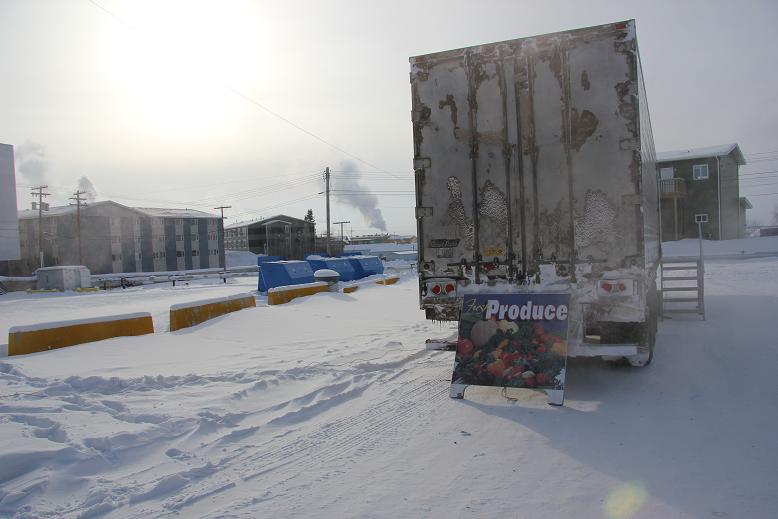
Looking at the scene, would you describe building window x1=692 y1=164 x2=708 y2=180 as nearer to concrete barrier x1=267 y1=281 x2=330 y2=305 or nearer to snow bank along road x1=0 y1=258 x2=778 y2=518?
concrete barrier x1=267 y1=281 x2=330 y2=305

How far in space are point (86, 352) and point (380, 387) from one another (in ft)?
14.7

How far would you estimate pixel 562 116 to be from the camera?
20.1 ft

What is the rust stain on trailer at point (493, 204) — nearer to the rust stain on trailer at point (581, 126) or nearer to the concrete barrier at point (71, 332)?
the rust stain on trailer at point (581, 126)

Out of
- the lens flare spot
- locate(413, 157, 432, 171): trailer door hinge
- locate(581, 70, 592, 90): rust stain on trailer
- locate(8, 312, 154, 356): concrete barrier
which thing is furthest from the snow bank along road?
locate(581, 70, 592, 90): rust stain on trailer

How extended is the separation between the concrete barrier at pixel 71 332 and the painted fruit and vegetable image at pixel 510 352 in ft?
20.1

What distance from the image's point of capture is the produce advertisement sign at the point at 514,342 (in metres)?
5.70

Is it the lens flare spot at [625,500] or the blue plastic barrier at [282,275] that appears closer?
the lens flare spot at [625,500]

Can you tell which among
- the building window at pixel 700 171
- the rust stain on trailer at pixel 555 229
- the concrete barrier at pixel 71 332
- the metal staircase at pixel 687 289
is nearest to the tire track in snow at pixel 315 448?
the rust stain on trailer at pixel 555 229

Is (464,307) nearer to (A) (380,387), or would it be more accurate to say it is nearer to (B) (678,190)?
(A) (380,387)

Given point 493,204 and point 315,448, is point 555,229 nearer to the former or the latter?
point 493,204

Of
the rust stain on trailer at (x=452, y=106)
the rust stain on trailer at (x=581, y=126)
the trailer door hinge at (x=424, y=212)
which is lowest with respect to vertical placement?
the trailer door hinge at (x=424, y=212)

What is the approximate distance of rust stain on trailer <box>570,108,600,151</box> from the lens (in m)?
6.00

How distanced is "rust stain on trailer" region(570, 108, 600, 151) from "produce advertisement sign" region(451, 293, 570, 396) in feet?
5.65

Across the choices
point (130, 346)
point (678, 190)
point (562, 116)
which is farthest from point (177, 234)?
point (562, 116)
